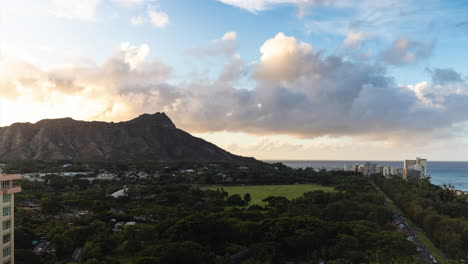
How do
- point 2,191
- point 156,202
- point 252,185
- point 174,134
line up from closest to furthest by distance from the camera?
point 2,191, point 156,202, point 252,185, point 174,134

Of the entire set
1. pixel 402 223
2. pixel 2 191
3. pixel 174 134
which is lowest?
pixel 402 223

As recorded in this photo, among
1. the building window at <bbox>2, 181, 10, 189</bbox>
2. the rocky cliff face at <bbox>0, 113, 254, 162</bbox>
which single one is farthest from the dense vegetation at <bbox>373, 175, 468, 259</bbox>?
the rocky cliff face at <bbox>0, 113, 254, 162</bbox>

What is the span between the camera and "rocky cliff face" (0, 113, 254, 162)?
472 ft

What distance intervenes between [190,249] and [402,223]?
35.8 metres

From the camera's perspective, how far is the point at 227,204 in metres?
57.3

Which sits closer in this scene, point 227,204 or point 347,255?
point 347,255

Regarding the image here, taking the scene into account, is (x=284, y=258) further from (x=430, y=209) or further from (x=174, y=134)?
(x=174, y=134)

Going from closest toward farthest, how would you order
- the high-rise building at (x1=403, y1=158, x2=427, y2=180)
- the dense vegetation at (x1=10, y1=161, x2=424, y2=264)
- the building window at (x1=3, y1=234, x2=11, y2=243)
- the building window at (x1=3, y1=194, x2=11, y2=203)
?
1. the building window at (x1=3, y1=194, x2=11, y2=203)
2. the building window at (x1=3, y1=234, x2=11, y2=243)
3. the dense vegetation at (x1=10, y1=161, x2=424, y2=264)
4. the high-rise building at (x1=403, y1=158, x2=427, y2=180)

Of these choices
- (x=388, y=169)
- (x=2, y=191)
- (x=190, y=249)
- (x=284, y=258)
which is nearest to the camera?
(x=2, y=191)

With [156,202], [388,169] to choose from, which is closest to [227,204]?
[156,202]

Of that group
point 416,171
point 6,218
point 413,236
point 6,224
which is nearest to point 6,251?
point 6,224

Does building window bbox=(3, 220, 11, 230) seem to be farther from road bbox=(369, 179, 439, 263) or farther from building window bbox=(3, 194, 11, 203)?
road bbox=(369, 179, 439, 263)

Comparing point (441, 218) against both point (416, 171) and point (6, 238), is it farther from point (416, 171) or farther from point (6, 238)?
point (416, 171)

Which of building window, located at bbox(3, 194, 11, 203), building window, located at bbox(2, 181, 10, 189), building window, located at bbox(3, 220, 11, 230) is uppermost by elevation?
building window, located at bbox(2, 181, 10, 189)
